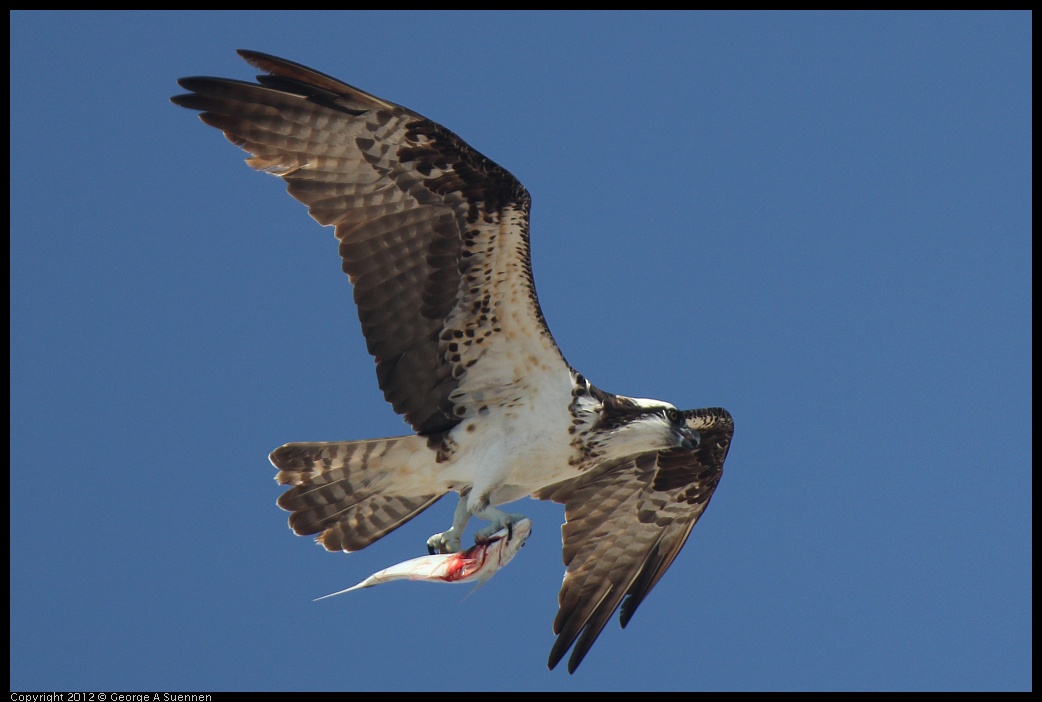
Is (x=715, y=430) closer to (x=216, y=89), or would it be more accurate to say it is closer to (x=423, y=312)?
(x=423, y=312)

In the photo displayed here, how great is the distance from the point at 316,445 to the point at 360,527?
0.75 meters

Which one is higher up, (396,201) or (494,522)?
(396,201)

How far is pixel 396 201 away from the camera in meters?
10.4

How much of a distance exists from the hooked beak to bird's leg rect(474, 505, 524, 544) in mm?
1342

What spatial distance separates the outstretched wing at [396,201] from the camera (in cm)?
1016

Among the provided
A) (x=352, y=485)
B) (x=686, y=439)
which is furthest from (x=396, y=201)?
(x=686, y=439)

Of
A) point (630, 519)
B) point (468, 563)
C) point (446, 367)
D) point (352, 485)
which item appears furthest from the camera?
point (630, 519)

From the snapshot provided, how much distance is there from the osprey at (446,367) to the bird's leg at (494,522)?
0.02 meters

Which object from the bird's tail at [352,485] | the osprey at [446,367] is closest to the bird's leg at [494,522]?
the osprey at [446,367]

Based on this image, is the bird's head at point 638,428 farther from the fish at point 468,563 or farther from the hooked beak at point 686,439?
the fish at point 468,563

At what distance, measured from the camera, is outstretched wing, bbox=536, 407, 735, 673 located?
38.5ft

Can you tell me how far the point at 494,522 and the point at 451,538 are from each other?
1.12ft

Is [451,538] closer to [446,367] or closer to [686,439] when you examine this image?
[446,367]
